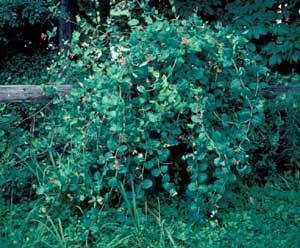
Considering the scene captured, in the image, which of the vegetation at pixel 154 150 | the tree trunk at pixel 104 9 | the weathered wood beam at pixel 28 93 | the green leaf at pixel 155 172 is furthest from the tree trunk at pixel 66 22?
the green leaf at pixel 155 172

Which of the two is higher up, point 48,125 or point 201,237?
point 48,125

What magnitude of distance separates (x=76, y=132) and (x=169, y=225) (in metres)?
0.99

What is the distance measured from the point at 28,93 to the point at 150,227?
1.41m

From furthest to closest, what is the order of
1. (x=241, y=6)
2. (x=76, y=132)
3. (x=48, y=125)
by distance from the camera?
(x=241, y=6)
(x=48, y=125)
(x=76, y=132)

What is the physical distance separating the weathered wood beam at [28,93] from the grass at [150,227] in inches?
31.3

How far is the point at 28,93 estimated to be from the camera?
3.94 m

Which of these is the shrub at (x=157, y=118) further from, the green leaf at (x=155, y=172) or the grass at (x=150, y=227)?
the grass at (x=150, y=227)

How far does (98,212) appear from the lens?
11.6 ft

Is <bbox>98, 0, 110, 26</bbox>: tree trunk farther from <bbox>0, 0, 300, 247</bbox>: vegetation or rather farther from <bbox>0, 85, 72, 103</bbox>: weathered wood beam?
<bbox>0, 85, 72, 103</bbox>: weathered wood beam

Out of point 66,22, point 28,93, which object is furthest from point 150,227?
point 66,22

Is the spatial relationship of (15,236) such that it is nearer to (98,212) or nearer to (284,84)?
(98,212)

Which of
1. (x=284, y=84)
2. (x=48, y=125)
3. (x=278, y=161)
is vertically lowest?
(x=278, y=161)

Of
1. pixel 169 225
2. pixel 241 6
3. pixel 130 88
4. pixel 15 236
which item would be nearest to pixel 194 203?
pixel 169 225

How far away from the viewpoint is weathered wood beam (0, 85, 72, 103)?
12.6ft
